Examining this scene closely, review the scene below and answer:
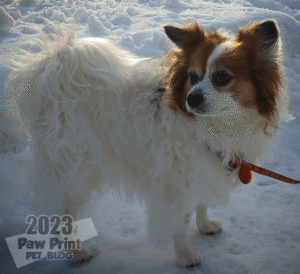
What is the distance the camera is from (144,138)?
1.79 m

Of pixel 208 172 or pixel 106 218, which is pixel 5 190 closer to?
pixel 106 218

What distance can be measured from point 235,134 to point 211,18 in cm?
475

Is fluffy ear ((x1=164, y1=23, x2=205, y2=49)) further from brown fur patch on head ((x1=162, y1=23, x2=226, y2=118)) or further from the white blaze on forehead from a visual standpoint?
the white blaze on forehead

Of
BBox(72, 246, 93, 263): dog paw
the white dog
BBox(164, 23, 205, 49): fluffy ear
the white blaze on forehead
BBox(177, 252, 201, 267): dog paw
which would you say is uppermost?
BBox(164, 23, 205, 49): fluffy ear

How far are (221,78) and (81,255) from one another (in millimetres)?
1904

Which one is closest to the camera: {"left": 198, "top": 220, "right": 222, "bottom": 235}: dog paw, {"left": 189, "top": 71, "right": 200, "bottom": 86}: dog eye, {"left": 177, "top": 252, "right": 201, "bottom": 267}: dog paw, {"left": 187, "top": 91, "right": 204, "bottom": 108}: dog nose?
{"left": 187, "top": 91, "right": 204, "bottom": 108}: dog nose

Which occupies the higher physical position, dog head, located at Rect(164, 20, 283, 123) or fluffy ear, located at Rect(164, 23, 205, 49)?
fluffy ear, located at Rect(164, 23, 205, 49)

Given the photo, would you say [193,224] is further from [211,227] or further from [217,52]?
[217,52]

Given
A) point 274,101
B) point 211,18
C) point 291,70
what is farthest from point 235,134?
point 211,18

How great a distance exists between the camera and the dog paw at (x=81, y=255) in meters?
2.09

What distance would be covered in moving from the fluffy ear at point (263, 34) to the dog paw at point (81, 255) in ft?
7.11

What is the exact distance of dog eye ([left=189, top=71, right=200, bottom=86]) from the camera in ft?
5.34

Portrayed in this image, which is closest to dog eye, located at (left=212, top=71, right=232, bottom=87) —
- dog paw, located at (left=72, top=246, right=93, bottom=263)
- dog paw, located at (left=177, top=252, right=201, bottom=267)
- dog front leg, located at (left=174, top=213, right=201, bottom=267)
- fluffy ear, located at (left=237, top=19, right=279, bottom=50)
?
fluffy ear, located at (left=237, top=19, right=279, bottom=50)

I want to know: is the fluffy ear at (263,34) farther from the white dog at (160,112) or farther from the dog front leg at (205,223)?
the dog front leg at (205,223)
